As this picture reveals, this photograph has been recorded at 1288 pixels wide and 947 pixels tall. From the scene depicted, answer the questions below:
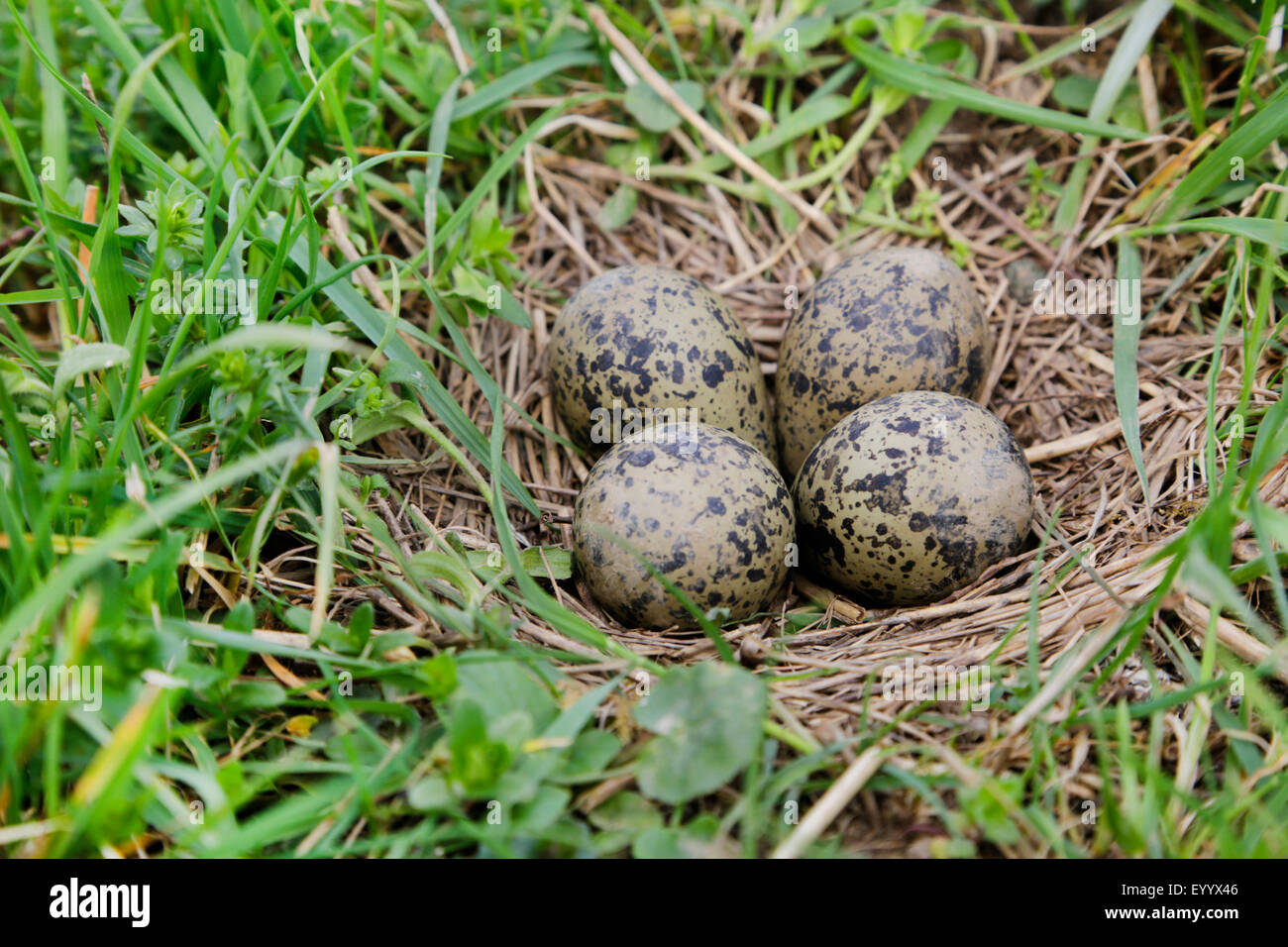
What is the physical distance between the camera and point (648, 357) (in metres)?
2.33

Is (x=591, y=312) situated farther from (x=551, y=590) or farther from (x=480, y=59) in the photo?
(x=480, y=59)

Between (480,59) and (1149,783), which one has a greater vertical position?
(480,59)

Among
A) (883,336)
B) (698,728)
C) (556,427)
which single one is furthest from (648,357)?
(698,728)

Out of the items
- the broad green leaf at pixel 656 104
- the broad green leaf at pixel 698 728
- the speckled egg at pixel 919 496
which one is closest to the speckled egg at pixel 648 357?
the speckled egg at pixel 919 496

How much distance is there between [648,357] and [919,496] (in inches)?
31.5

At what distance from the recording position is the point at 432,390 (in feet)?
7.18

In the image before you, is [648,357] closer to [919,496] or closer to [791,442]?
[791,442]

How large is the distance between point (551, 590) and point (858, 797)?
102 centimetres

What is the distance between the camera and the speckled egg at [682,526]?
2.02 meters

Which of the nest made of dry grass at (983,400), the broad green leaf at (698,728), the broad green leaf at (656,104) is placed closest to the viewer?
the broad green leaf at (698,728)

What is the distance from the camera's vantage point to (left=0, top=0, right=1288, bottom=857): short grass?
141 centimetres

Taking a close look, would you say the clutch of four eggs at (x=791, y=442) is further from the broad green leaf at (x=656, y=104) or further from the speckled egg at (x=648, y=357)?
the broad green leaf at (x=656, y=104)

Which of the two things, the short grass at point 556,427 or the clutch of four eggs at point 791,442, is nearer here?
the short grass at point 556,427
